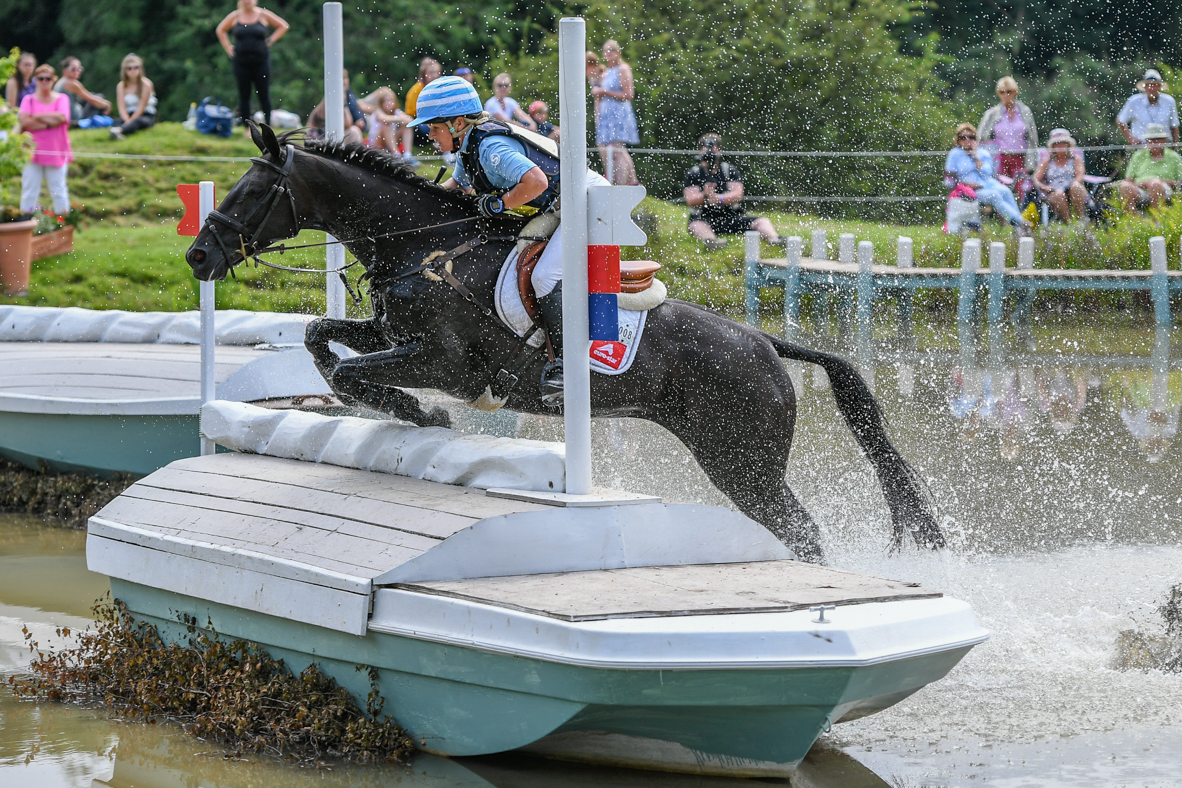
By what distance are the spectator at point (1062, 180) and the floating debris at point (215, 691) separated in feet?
39.1

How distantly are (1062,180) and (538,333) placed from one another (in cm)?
1107

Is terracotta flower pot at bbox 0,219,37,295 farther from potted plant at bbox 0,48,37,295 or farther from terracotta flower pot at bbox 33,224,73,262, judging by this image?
terracotta flower pot at bbox 33,224,73,262

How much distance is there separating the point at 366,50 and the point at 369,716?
22.2 meters


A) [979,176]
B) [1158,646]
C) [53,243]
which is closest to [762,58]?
[979,176]

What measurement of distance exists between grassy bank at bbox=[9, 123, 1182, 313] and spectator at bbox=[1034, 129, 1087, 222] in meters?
0.43

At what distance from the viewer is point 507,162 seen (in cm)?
520

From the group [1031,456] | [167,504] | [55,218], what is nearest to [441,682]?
[167,504]

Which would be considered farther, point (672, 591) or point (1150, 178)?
point (1150, 178)

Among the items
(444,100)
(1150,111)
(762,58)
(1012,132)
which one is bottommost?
(444,100)

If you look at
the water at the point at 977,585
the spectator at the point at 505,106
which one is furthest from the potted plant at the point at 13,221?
the water at the point at 977,585

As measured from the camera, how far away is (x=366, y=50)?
25141mm

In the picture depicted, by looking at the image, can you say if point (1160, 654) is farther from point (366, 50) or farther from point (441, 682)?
A: point (366, 50)

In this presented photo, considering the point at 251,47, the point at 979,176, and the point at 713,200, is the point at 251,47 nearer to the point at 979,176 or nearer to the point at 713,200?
the point at 713,200

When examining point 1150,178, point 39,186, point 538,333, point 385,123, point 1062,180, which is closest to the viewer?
point 538,333
